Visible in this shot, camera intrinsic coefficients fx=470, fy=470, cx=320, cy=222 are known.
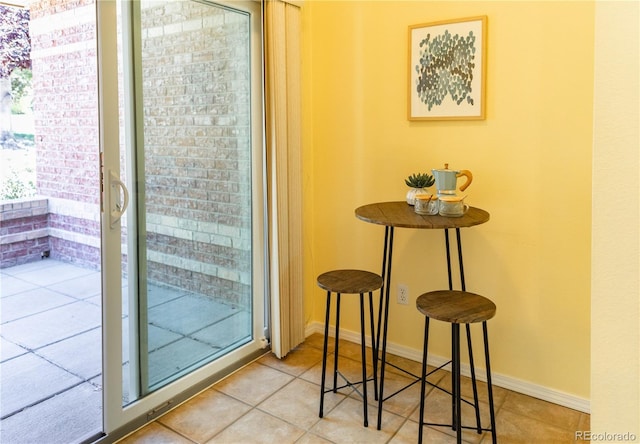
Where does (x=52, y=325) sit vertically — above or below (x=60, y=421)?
above

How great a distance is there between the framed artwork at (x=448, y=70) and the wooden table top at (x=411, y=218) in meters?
0.54

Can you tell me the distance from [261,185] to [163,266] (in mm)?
755

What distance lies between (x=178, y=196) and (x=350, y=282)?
3.07ft

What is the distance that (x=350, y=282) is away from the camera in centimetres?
226

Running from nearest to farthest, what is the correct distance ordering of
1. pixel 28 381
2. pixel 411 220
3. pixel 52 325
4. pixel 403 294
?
pixel 411 220 < pixel 28 381 < pixel 403 294 < pixel 52 325

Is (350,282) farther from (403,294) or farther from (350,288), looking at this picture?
(403,294)

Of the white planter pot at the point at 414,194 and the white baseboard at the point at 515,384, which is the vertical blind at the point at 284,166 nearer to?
the white baseboard at the point at 515,384

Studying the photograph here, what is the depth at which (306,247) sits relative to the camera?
10.1 feet

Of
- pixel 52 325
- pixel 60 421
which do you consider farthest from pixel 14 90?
pixel 60 421

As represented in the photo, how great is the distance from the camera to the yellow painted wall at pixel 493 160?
220 centimetres

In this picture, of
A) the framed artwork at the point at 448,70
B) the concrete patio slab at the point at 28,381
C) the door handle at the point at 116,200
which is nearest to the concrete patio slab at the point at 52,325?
the concrete patio slab at the point at 28,381

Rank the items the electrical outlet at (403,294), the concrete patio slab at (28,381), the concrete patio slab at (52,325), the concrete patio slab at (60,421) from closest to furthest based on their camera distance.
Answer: the concrete patio slab at (60,421) → the concrete patio slab at (28,381) → the electrical outlet at (403,294) → the concrete patio slab at (52,325)

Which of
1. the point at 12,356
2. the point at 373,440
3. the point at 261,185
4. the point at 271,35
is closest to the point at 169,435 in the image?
the point at 373,440

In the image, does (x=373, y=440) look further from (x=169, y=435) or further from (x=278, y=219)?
(x=278, y=219)
